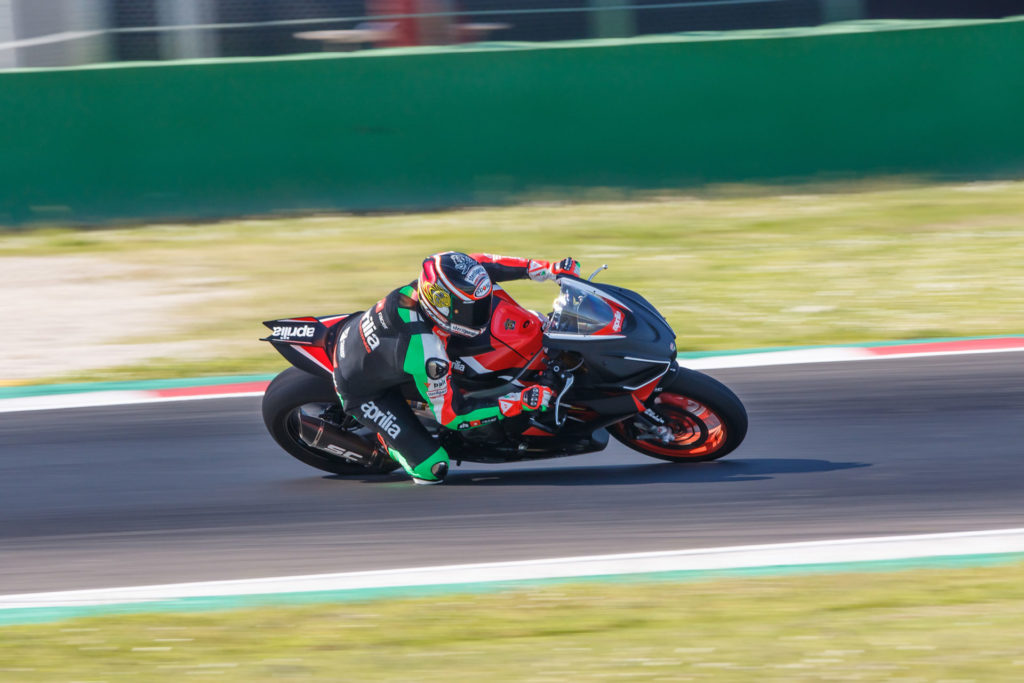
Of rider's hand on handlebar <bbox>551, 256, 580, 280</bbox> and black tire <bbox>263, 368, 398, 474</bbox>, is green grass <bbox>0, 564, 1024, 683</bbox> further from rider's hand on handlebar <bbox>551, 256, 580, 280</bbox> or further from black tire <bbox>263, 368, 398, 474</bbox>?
rider's hand on handlebar <bbox>551, 256, 580, 280</bbox>

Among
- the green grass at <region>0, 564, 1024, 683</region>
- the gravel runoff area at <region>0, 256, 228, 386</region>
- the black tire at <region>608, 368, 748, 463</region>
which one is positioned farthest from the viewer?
the gravel runoff area at <region>0, 256, 228, 386</region>

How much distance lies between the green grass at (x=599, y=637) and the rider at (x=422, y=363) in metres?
1.18

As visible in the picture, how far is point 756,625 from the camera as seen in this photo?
513cm

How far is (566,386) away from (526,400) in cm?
25

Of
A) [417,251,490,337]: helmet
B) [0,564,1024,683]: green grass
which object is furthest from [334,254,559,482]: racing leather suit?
[0,564,1024,683]: green grass

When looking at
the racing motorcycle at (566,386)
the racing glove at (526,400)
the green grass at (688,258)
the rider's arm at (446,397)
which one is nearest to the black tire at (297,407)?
the racing motorcycle at (566,386)

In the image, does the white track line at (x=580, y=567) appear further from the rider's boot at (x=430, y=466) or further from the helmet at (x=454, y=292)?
the helmet at (x=454, y=292)

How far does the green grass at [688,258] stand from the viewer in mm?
9914

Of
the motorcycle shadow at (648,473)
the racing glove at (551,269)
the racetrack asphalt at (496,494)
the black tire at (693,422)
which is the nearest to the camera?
the racetrack asphalt at (496,494)

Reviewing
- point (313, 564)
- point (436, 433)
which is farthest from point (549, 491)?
point (313, 564)

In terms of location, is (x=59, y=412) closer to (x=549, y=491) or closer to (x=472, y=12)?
(x=549, y=491)

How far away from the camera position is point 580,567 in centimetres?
592

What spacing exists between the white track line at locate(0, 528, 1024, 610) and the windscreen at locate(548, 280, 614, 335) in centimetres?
124

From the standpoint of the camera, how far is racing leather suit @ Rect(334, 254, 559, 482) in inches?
253
